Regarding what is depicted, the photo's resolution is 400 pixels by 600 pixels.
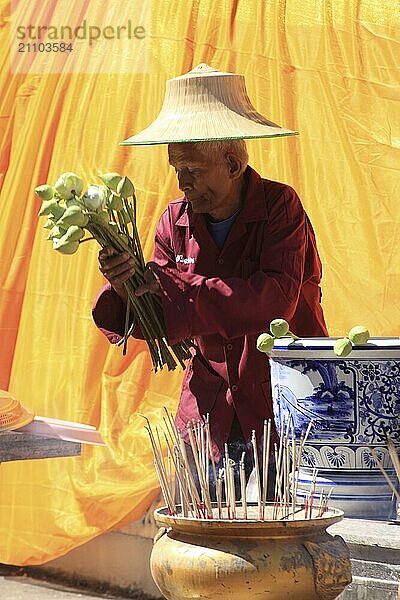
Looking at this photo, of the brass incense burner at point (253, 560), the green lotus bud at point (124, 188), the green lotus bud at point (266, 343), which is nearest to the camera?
the brass incense burner at point (253, 560)

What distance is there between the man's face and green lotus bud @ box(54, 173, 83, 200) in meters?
0.40

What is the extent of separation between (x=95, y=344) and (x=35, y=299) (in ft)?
0.88

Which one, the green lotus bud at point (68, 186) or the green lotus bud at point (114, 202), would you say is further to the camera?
the green lotus bud at point (114, 202)

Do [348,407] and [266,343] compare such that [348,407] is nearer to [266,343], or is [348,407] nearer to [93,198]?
[266,343]

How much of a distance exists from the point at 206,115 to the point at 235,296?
412mm

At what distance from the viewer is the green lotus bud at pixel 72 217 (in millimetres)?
2408

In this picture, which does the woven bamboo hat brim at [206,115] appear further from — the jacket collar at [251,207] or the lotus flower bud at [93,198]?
the lotus flower bud at [93,198]

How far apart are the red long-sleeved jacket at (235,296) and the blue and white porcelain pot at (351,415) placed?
450mm

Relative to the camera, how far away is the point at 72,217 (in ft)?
7.92

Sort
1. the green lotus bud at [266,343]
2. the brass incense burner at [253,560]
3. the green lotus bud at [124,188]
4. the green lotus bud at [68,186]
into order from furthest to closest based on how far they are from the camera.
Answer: the green lotus bud at [124,188] → the green lotus bud at [68,186] → the green lotus bud at [266,343] → the brass incense burner at [253,560]

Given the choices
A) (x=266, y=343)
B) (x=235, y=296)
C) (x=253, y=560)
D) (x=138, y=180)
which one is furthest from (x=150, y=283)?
(x=138, y=180)

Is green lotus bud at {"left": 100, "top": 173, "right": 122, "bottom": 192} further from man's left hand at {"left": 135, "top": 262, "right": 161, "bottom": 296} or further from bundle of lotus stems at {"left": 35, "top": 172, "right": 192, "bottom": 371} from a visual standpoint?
man's left hand at {"left": 135, "top": 262, "right": 161, "bottom": 296}

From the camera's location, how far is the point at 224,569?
1.67 meters

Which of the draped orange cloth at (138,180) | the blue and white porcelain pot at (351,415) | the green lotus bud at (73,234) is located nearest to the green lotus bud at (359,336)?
the blue and white porcelain pot at (351,415)
